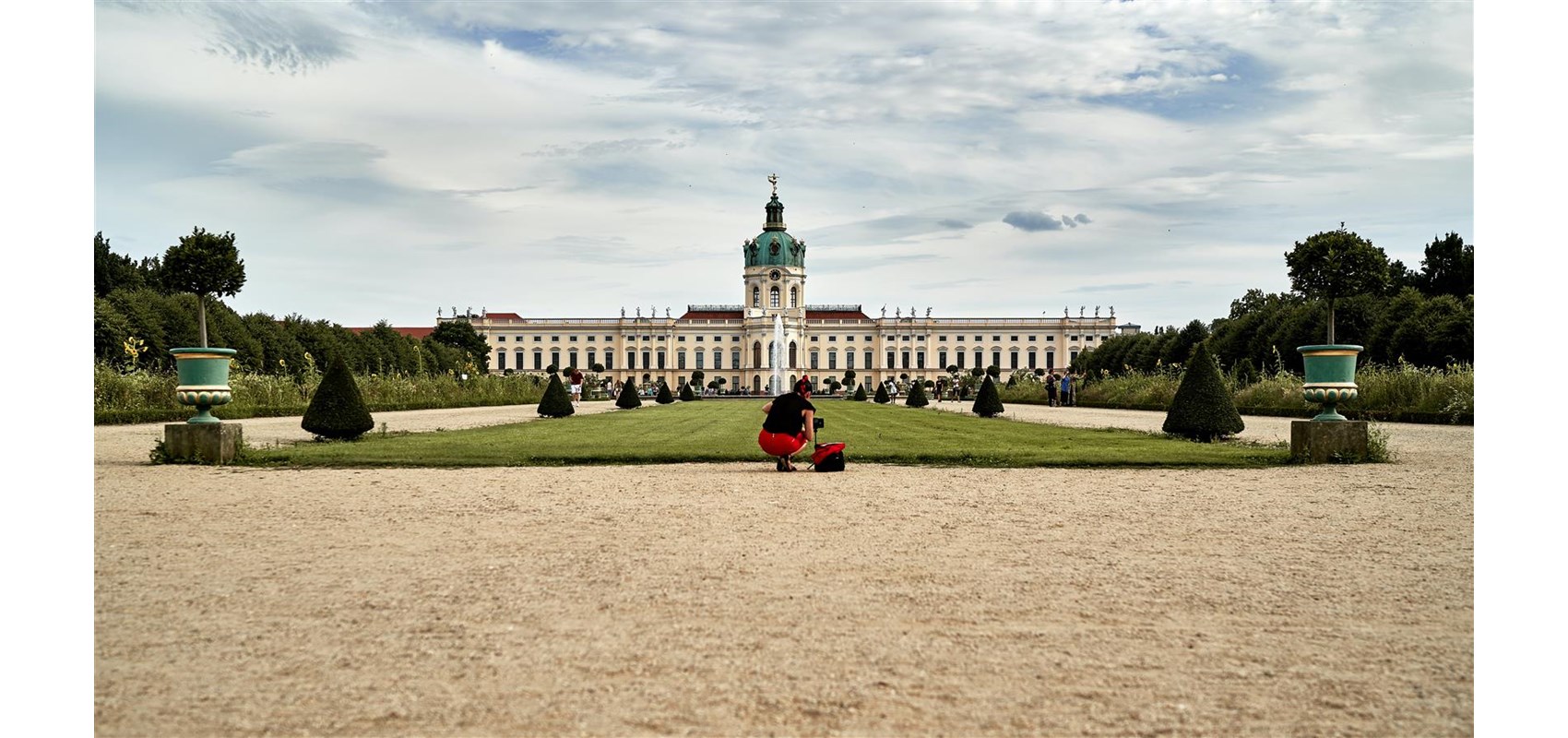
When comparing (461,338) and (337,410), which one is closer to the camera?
(337,410)

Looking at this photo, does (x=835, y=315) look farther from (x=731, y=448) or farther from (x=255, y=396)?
(x=731, y=448)

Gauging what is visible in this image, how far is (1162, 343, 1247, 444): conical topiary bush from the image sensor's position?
402 inches

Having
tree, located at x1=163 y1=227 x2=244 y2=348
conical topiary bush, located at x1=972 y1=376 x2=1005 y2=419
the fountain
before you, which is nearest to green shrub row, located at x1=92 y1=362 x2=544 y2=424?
tree, located at x1=163 y1=227 x2=244 y2=348

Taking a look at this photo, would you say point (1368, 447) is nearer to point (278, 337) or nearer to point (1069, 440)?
point (1069, 440)

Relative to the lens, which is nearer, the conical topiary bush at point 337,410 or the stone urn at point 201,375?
the stone urn at point 201,375

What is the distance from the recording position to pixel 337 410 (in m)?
9.97

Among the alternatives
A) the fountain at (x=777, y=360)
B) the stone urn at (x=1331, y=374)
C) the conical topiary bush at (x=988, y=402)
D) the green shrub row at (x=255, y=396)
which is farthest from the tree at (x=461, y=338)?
the stone urn at (x=1331, y=374)

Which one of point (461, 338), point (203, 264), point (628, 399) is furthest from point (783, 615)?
point (461, 338)

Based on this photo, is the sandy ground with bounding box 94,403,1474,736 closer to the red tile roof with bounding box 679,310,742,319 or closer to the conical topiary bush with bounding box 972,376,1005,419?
the conical topiary bush with bounding box 972,376,1005,419

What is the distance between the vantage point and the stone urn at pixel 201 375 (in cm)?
764

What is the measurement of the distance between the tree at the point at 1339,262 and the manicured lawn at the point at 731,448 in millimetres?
13135

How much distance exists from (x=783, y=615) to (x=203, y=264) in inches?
681

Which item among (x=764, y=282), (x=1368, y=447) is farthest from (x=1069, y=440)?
(x=764, y=282)

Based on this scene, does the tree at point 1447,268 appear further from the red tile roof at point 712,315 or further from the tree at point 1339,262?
the red tile roof at point 712,315
